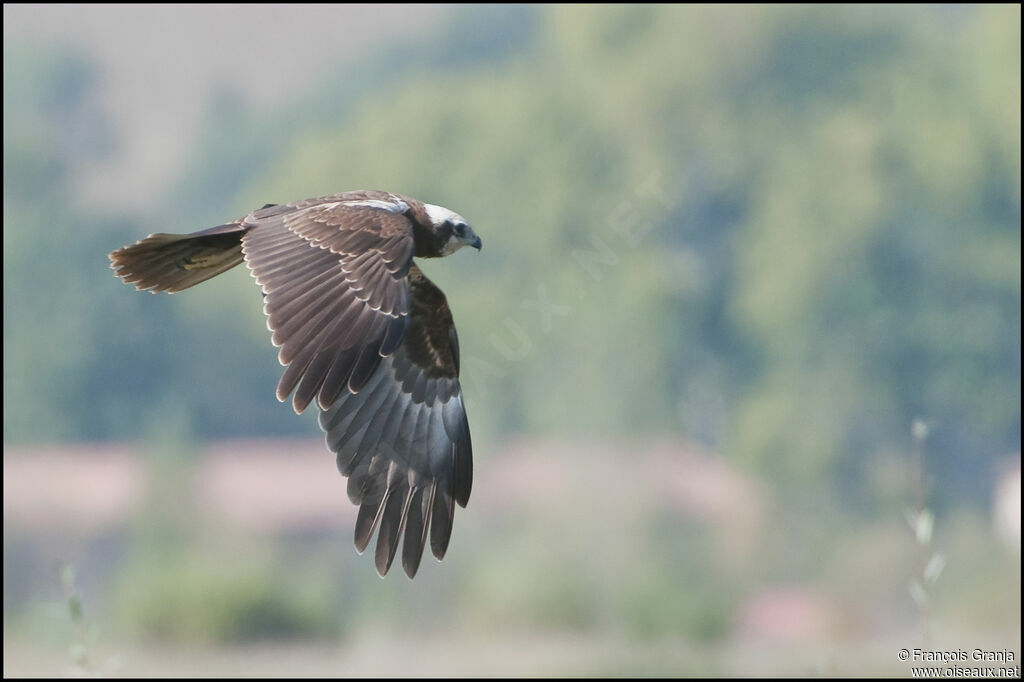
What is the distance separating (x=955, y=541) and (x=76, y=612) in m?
21.0

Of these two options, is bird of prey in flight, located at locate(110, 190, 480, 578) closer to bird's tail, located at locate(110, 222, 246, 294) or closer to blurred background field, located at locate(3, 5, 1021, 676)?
bird's tail, located at locate(110, 222, 246, 294)

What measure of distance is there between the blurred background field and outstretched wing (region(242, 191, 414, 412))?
7273 mm

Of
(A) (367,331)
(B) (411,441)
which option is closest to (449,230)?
(B) (411,441)

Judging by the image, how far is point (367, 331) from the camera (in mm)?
5758

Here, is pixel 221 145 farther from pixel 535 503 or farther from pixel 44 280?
pixel 535 503

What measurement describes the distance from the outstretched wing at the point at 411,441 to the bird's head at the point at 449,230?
0.64ft

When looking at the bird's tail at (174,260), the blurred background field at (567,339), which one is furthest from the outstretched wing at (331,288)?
the blurred background field at (567,339)

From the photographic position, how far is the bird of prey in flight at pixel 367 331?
5.73 m

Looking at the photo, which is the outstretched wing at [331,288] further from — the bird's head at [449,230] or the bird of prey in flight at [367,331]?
the bird's head at [449,230]

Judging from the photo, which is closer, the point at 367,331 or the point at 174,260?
the point at 367,331

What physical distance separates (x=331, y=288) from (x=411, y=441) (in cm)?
116

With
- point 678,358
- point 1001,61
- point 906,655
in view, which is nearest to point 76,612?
point 906,655

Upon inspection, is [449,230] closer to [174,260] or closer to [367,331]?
[174,260]

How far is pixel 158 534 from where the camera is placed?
20.0 meters
